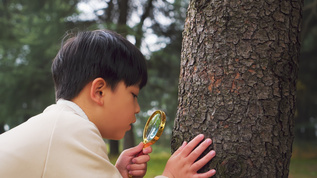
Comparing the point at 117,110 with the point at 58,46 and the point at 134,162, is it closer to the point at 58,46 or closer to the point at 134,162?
the point at 134,162

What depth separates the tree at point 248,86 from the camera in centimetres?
167

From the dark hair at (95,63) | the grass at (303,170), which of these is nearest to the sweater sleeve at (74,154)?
the dark hair at (95,63)

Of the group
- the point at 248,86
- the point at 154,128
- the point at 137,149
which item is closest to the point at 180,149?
the point at 154,128

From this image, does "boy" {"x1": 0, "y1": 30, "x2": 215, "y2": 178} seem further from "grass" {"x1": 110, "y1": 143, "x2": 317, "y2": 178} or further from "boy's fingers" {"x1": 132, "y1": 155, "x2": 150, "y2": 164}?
"grass" {"x1": 110, "y1": 143, "x2": 317, "y2": 178}

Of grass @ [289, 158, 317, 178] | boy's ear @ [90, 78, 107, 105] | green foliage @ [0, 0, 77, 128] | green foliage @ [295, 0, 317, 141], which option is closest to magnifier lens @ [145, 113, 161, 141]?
boy's ear @ [90, 78, 107, 105]

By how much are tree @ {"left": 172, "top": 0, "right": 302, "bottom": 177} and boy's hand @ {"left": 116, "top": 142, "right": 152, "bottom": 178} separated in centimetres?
32

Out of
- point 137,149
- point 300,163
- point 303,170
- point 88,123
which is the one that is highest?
point 88,123

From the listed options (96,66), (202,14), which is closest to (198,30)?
(202,14)

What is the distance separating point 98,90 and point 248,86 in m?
0.83

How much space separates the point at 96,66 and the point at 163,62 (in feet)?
29.8

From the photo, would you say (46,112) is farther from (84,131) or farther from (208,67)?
(208,67)

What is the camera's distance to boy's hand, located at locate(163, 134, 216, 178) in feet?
5.54

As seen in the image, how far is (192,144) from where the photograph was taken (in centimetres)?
172

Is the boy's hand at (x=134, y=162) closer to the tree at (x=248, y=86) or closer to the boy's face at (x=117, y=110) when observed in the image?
the boy's face at (x=117, y=110)
